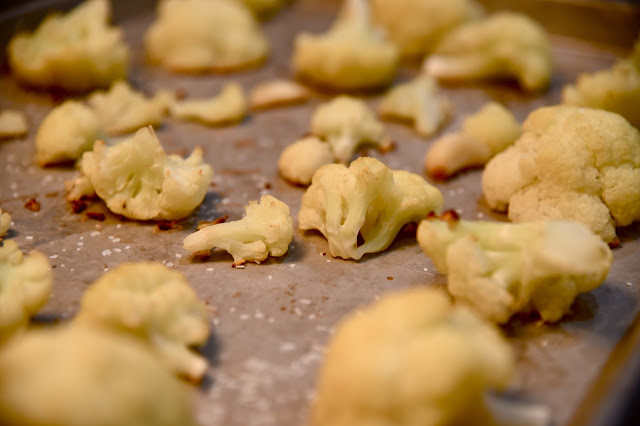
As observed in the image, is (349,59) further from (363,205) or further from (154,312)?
(154,312)

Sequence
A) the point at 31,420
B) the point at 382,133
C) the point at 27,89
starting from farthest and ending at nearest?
the point at 27,89, the point at 382,133, the point at 31,420

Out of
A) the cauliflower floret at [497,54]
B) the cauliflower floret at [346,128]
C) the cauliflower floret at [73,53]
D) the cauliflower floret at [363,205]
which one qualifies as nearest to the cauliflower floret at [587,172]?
the cauliflower floret at [363,205]

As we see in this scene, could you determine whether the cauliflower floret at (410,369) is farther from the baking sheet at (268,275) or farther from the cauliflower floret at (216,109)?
the cauliflower floret at (216,109)

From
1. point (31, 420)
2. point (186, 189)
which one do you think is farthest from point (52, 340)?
point (186, 189)

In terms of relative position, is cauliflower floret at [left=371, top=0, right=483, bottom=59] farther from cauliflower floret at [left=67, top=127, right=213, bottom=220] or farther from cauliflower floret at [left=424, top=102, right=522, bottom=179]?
cauliflower floret at [left=67, top=127, right=213, bottom=220]

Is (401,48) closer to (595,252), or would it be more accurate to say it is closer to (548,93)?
(548,93)

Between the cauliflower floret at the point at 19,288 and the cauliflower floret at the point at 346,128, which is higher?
the cauliflower floret at the point at 346,128
